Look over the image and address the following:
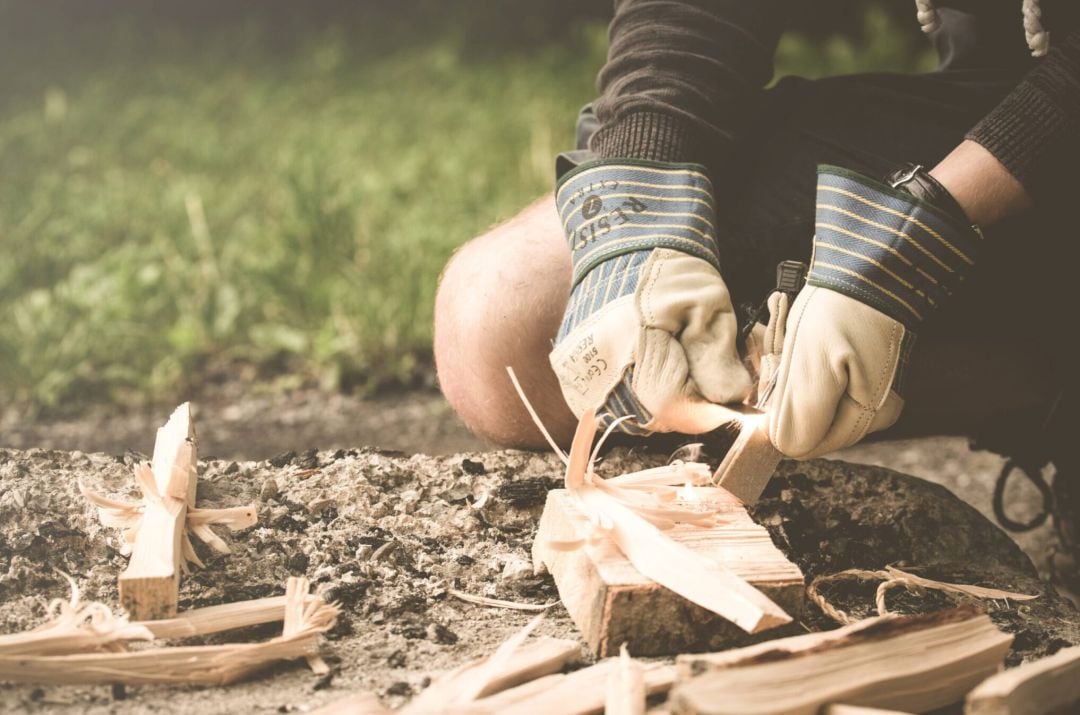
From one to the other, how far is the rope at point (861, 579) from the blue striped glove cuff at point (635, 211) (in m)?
0.55

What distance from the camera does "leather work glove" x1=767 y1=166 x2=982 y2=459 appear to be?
5.43 ft

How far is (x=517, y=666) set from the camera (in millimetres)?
1306

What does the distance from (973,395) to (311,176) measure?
2.59 metres

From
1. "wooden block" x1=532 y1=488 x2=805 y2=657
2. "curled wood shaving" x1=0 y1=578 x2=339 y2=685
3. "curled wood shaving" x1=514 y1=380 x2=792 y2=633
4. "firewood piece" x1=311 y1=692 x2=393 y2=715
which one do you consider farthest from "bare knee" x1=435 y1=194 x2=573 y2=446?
"firewood piece" x1=311 y1=692 x2=393 y2=715

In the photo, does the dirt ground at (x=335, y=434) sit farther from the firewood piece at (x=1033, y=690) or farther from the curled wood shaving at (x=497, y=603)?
the firewood piece at (x=1033, y=690)

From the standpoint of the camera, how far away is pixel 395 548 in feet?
5.51

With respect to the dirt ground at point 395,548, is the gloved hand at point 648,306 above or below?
above

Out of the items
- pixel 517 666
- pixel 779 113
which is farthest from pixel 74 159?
pixel 517 666

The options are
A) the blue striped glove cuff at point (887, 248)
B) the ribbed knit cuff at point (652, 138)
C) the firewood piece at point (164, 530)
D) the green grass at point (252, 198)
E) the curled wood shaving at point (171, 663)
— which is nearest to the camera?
the curled wood shaving at point (171, 663)

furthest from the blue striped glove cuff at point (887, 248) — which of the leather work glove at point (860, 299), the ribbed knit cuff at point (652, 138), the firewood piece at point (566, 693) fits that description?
the firewood piece at point (566, 693)

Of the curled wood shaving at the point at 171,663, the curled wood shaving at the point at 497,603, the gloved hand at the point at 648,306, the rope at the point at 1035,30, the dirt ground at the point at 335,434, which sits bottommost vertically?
the dirt ground at the point at 335,434

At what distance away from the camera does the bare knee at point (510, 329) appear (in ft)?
7.21

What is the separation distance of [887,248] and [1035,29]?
1.87 ft

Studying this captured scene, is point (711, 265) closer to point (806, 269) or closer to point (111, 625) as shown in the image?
point (806, 269)
